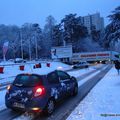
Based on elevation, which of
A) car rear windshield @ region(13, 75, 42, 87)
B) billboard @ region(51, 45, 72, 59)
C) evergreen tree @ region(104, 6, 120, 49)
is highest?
evergreen tree @ region(104, 6, 120, 49)

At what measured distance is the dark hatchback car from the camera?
931 centimetres

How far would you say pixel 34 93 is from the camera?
938cm

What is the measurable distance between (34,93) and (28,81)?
0.70 meters

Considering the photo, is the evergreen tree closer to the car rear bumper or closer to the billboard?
the billboard

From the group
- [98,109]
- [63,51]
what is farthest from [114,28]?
[98,109]

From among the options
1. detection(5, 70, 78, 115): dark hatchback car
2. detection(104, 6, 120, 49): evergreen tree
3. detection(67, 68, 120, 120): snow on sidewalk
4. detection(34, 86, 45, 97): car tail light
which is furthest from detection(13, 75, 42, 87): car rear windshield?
detection(104, 6, 120, 49): evergreen tree

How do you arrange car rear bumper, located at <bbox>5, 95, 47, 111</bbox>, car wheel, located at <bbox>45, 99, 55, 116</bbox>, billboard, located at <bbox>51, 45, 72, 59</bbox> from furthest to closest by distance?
billboard, located at <bbox>51, 45, 72, 59</bbox>
car wheel, located at <bbox>45, 99, 55, 116</bbox>
car rear bumper, located at <bbox>5, 95, 47, 111</bbox>

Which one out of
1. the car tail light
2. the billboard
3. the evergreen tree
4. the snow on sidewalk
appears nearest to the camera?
the snow on sidewalk

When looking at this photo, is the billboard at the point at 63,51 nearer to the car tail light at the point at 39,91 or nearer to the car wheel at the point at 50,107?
the car wheel at the point at 50,107

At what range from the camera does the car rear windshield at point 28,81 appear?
977 cm

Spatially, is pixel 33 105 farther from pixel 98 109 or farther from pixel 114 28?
pixel 114 28

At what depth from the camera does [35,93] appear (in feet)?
30.8

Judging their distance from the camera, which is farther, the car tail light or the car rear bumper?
the car tail light

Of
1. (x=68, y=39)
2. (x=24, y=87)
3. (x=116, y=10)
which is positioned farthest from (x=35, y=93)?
(x=68, y=39)
